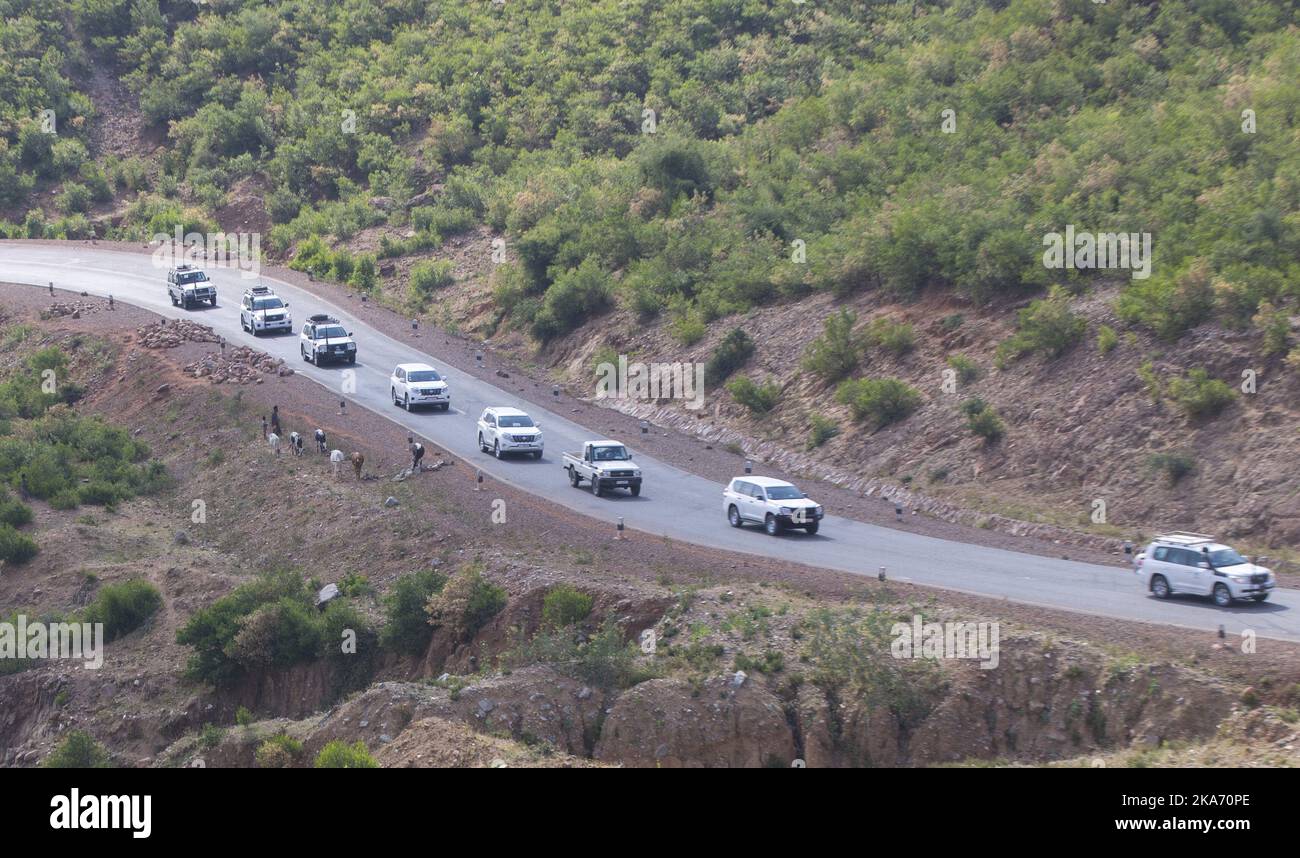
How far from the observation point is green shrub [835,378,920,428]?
134 feet

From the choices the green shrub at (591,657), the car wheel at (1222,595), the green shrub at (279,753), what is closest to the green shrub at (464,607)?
the green shrub at (591,657)

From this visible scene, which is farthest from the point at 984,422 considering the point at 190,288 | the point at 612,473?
the point at 190,288

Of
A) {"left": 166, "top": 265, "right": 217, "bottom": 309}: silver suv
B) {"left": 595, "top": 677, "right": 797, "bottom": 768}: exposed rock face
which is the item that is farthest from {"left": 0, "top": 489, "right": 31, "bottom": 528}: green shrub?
{"left": 166, "top": 265, "right": 217, "bottom": 309}: silver suv

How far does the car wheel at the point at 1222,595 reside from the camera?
85.6 ft

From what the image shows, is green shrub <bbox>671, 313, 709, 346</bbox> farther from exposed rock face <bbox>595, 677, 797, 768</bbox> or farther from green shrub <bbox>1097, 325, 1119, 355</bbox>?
exposed rock face <bbox>595, 677, 797, 768</bbox>

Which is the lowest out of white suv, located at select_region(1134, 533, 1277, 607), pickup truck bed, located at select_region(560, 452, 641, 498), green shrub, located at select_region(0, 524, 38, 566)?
green shrub, located at select_region(0, 524, 38, 566)

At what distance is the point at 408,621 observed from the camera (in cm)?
2831

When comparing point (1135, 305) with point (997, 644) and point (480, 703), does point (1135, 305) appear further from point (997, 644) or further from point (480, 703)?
point (480, 703)

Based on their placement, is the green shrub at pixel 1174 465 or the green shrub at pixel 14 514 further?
the green shrub at pixel 14 514

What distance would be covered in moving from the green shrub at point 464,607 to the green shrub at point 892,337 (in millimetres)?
19778

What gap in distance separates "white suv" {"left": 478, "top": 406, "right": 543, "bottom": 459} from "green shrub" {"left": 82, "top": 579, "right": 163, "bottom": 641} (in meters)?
11.4

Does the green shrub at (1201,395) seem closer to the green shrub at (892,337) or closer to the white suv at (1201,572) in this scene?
the white suv at (1201,572)

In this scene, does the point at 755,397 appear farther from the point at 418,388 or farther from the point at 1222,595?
the point at 1222,595

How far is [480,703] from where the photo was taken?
22.2 meters
